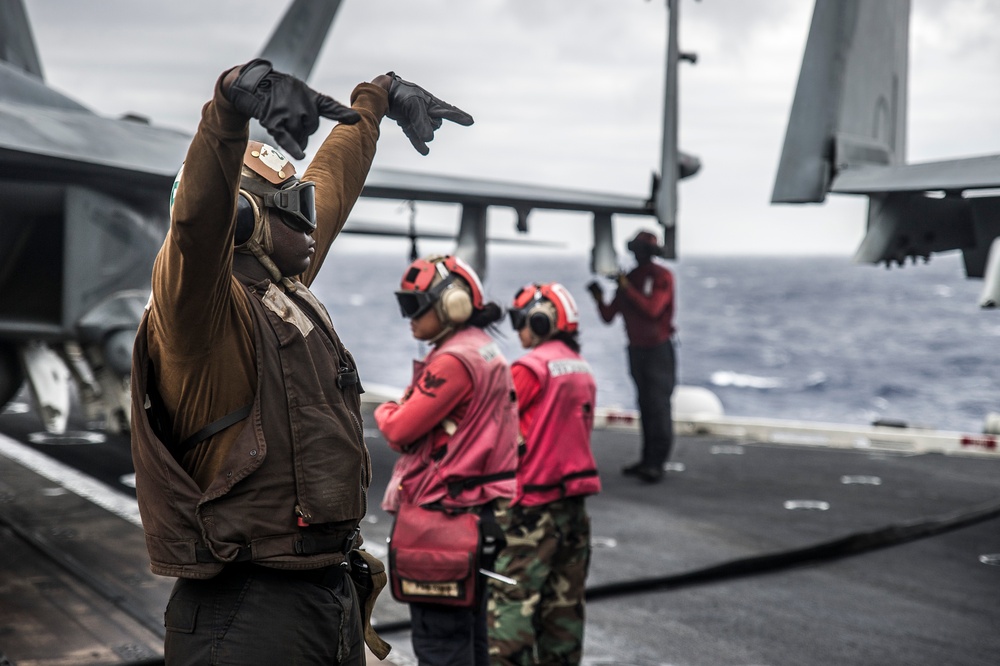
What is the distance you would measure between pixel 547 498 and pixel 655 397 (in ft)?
16.3

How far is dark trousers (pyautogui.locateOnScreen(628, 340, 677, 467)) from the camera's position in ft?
31.8

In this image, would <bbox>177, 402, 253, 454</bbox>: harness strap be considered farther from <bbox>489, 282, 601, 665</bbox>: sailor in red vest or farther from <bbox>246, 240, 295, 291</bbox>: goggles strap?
<bbox>489, 282, 601, 665</bbox>: sailor in red vest

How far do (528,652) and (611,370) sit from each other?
55105 mm

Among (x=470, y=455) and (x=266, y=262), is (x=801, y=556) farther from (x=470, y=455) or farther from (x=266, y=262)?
(x=266, y=262)

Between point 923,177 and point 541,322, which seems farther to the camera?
point 923,177

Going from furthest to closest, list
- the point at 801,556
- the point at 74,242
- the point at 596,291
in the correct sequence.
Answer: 1. the point at 596,291
2. the point at 801,556
3. the point at 74,242

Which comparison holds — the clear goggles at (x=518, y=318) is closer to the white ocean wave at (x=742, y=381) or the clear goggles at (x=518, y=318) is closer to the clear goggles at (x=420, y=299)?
the clear goggles at (x=420, y=299)

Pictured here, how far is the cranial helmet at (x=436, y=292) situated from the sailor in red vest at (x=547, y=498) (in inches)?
36.0

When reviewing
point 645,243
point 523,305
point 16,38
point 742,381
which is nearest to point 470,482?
point 523,305

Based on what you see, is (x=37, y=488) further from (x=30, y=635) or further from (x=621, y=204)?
(x=621, y=204)

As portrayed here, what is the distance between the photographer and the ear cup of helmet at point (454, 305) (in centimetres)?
427

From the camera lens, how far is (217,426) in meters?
2.38

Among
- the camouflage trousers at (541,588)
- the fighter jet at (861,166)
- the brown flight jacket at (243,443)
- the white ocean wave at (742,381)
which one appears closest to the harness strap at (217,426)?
the brown flight jacket at (243,443)

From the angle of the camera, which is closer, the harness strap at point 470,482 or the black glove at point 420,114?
the black glove at point 420,114
